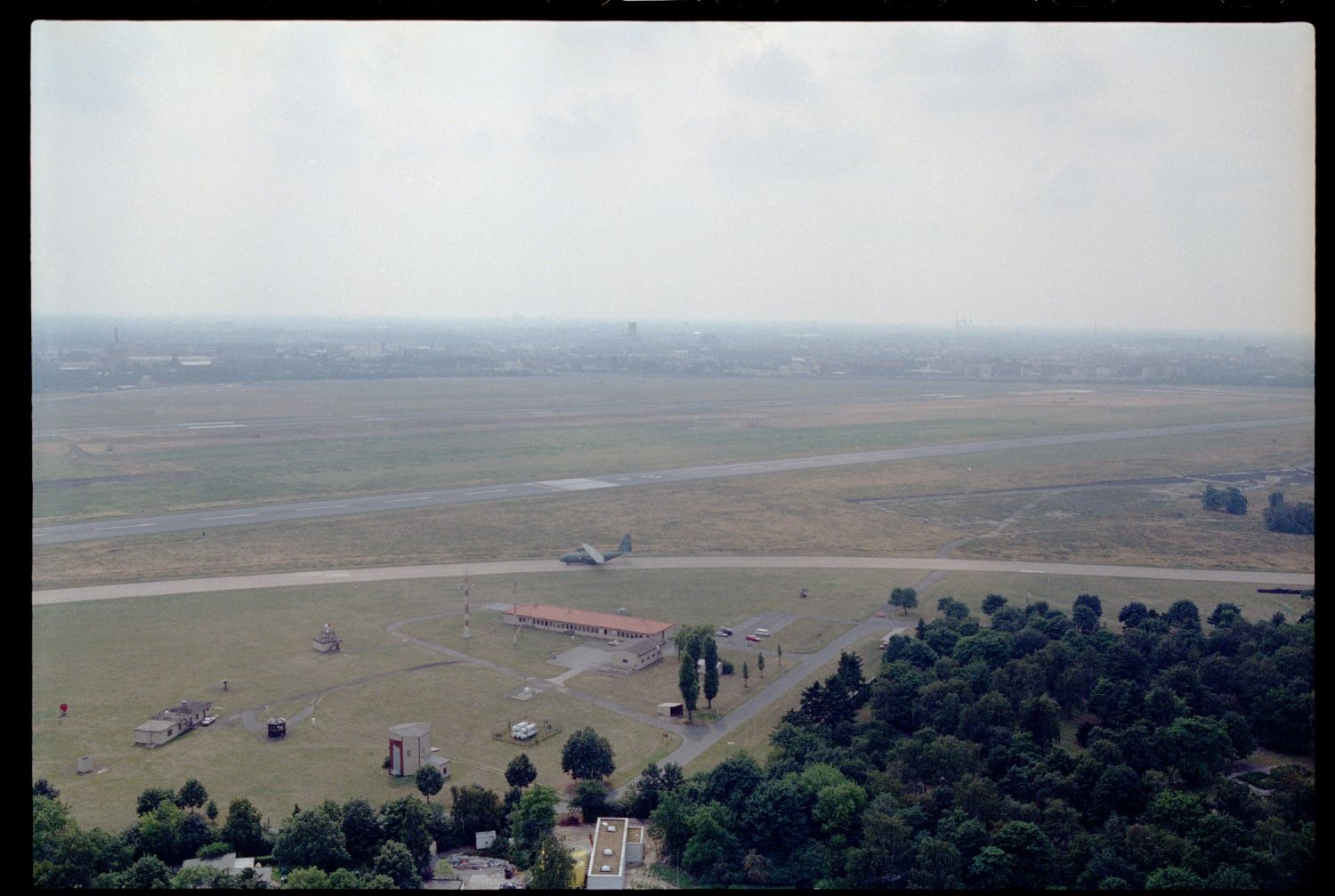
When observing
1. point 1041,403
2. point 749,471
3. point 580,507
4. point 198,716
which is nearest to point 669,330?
point 1041,403

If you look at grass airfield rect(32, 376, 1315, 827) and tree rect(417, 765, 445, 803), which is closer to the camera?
tree rect(417, 765, 445, 803)

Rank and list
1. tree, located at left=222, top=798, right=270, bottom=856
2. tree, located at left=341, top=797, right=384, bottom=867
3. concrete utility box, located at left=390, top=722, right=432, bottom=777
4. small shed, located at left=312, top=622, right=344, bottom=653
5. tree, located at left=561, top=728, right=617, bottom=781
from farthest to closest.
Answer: small shed, located at left=312, top=622, right=344, bottom=653 < concrete utility box, located at left=390, top=722, right=432, bottom=777 < tree, located at left=561, top=728, right=617, bottom=781 < tree, located at left=222, top=798, right=270, bottom=856 < tree, located at left=341, top=797, right=384, bottom=867

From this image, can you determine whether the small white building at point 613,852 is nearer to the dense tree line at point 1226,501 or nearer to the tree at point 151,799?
the tree at point 151,799

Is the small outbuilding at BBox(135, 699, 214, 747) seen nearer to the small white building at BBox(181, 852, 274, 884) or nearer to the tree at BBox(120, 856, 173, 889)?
the small white building at BBox(181, 852, 274, 884)

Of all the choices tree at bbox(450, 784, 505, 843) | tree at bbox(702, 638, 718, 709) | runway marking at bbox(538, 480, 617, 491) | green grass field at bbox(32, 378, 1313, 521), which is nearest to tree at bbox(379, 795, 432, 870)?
tree at bbox(450, 784, 505, 843)

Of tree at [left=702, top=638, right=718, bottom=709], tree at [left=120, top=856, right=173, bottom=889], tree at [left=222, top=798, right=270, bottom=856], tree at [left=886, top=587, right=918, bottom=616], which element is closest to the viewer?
tree at [left=120, top=856, right=173, bottom=889]
